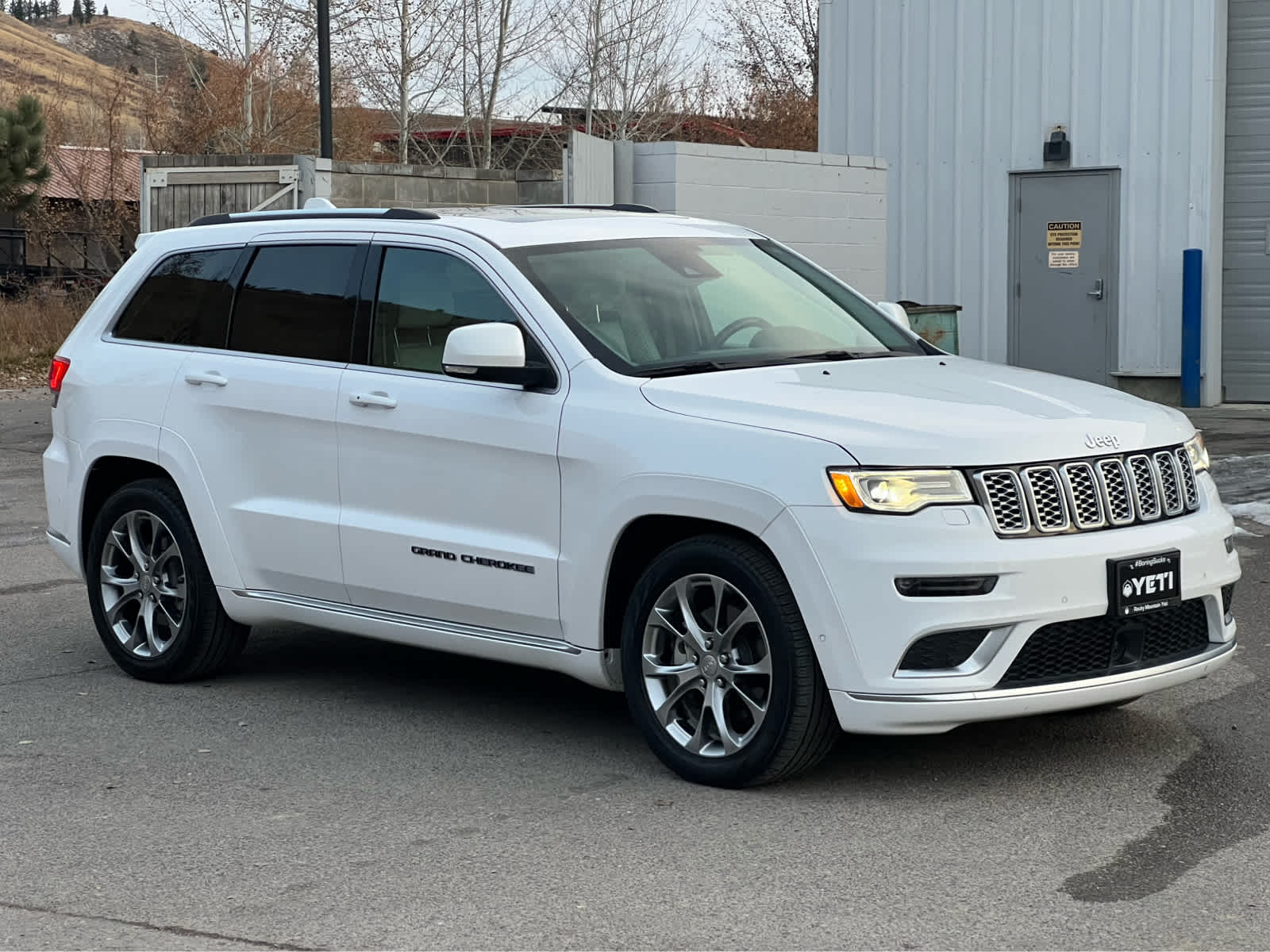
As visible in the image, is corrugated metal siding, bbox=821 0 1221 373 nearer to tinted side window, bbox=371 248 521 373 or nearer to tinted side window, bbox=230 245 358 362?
tinted side window, bbox=230 245 358 362

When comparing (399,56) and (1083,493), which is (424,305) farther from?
(399,56)

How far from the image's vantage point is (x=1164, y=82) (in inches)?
744

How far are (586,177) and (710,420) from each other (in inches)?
391

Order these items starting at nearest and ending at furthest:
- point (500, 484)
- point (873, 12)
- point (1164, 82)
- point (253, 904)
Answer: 1. point (253, 904)
2. point (500, 484)
3. point (1164, 82)
4. point (873, 12)

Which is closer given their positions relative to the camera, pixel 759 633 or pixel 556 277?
pixel 759 633

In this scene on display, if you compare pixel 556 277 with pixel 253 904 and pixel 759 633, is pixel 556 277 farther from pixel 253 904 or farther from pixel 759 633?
Result: pixel 253 904

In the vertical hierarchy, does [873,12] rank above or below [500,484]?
above

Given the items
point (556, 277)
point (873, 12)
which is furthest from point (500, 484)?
point (873, 12)

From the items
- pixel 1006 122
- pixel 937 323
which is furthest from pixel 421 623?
pixel 1006 122

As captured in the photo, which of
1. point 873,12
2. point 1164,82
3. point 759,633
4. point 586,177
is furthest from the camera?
point 873,12

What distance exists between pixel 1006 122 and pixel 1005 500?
50.3 feet

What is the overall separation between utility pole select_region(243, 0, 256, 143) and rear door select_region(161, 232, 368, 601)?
3145 centimetres

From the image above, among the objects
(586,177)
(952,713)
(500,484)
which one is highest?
(586,177)

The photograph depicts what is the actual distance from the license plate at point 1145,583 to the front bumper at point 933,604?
1.4 inches
